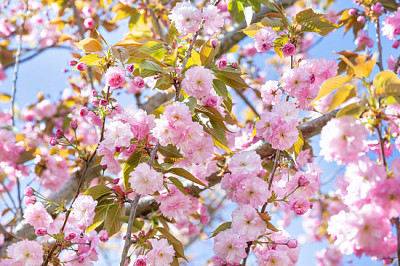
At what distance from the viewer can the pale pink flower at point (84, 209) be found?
3.41 ft

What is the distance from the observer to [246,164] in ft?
3.64

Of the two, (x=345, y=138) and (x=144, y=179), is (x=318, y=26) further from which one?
(x=144, y=179)

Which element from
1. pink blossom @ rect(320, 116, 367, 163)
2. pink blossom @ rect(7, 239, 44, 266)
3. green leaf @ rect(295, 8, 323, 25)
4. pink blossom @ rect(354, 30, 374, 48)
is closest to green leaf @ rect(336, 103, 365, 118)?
pink blossom @ rect(320, 116, 367, 163)

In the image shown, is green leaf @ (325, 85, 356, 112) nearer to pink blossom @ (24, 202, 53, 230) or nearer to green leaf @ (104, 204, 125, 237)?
green leaf @ (104, 204, 125, 237)

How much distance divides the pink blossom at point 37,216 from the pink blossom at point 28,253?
97 millimetres

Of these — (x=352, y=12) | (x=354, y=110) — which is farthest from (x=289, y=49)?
(x=352, y=12)

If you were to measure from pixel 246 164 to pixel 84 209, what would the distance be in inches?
21.4

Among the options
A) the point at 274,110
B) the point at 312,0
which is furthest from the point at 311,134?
the point at 312,0

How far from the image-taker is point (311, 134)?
172 centimetres

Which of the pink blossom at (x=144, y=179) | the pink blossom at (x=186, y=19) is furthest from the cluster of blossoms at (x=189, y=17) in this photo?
the pink blossom at (x=144, y=179)

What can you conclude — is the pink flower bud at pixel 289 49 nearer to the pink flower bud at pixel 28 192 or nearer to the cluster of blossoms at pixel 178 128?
the cluster of blossoms at pixel 178 128

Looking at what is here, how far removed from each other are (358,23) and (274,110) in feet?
4.60

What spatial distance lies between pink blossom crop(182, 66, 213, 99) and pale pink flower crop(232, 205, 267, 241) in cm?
41

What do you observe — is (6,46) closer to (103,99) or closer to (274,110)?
(103,99)
